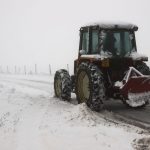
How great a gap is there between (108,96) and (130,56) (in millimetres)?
1319

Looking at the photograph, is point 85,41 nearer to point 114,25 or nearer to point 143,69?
point 114,25

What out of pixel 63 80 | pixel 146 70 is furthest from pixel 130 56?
pixel 63 80

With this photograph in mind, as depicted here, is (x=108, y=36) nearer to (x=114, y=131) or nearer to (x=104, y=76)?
(x=104, y=76)

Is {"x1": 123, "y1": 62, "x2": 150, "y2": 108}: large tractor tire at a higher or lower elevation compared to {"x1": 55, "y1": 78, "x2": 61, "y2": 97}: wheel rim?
higher

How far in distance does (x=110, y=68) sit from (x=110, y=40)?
0.84 meters

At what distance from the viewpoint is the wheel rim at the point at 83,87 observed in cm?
1242

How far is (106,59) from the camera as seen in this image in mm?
11891

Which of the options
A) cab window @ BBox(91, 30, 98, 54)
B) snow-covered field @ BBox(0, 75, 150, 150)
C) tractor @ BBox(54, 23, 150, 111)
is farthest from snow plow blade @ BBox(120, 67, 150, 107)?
cab window @ BBox(91, 30, 98, 54)

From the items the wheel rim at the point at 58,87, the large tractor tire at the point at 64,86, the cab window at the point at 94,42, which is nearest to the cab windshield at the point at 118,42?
the cab window at the point at 94,42

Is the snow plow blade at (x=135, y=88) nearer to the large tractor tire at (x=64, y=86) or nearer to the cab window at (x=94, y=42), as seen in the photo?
the cab window at (x=94, y=42)

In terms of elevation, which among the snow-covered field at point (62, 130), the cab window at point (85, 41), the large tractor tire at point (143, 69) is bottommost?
the snow-covered field at point (62, 130)

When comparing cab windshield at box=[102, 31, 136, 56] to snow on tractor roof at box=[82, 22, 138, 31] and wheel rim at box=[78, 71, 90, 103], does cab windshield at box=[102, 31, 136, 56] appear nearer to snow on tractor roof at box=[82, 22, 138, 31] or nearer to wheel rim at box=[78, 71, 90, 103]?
snow on tractor roof at box=[82, 22, 138, 31]

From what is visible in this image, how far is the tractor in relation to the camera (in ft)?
38.0

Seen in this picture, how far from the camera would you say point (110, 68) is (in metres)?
12.4
